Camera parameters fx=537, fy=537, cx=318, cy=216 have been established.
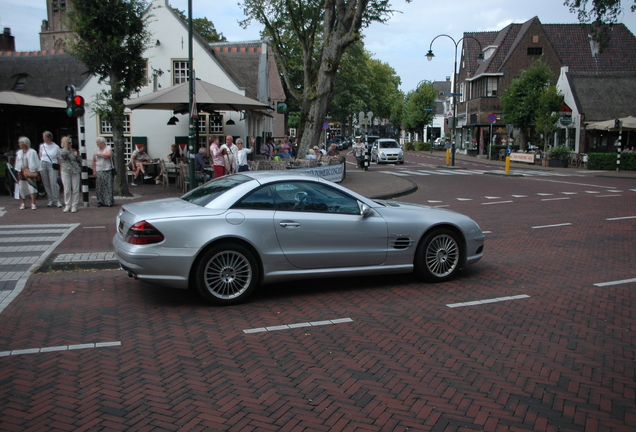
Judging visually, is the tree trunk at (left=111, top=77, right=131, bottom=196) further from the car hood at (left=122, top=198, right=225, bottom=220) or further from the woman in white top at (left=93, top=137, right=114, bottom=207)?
the car hood at (left=122, top=198, right=225, bottom=220)

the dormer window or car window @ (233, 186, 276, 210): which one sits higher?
the dormer window

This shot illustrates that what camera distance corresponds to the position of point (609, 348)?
488 cm

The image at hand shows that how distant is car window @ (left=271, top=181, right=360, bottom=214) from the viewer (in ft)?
21.1

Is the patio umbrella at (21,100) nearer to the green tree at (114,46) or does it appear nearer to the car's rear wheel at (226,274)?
the green tree at (114,46)

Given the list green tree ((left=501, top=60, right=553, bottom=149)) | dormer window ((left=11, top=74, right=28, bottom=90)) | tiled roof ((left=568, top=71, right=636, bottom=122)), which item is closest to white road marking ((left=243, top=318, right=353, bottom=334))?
dormer window ((left=11, top=74, right=28, bottom=90))

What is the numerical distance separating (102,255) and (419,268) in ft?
16.0

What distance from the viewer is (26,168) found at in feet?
44.0

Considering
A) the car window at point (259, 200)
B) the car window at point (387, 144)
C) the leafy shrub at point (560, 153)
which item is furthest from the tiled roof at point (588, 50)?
the car window at point (259, 200)

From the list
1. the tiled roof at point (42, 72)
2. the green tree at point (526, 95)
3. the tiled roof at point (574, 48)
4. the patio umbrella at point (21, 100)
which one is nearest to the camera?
the patio umbrella at point (21, 100)

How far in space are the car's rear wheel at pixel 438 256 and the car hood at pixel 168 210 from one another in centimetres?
263

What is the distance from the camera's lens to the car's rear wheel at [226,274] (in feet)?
19.3

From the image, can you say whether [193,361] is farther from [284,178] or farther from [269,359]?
[284,178]

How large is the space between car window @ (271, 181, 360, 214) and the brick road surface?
1.06 m

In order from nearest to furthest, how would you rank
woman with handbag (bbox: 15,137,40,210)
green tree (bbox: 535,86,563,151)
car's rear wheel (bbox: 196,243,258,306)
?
car's rear wheel (bbox: 196,243,258,306)
woman with handbag (bbox: 15,137,40,210)
green tree (bbox: 535,86,563,151)
